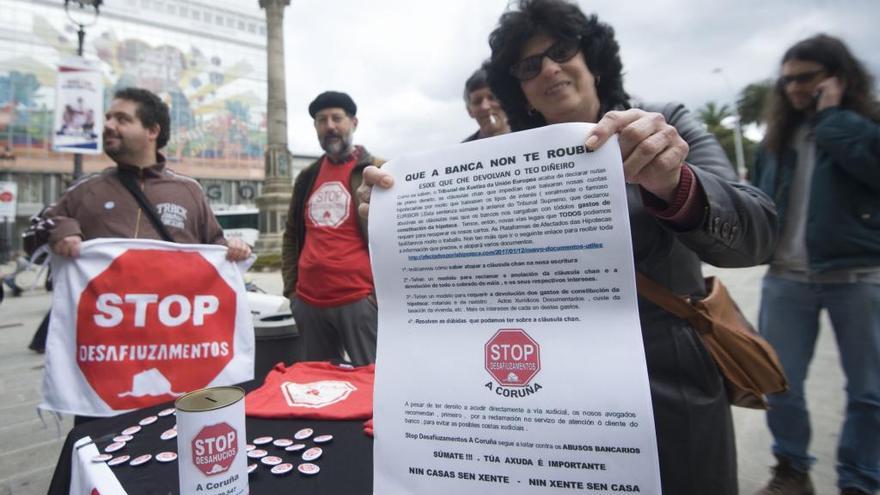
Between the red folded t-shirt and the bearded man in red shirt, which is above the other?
the bearded man in red shirt

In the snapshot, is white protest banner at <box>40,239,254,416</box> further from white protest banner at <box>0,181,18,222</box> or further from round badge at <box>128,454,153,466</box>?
white protest banner at <box>0,181,18,222</box>

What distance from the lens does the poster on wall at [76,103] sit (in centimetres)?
661

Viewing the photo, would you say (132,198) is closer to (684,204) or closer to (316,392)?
(316,392)

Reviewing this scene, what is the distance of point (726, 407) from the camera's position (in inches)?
38.9

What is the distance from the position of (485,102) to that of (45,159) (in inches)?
1626

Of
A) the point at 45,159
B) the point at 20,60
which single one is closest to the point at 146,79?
the point at 20,60

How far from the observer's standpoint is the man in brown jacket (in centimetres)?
196

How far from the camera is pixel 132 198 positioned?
2.07 metres

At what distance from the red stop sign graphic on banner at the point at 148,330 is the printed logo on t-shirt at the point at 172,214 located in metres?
0.29

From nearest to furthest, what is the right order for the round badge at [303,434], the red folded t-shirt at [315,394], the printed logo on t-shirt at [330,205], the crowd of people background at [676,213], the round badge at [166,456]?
the crowd of people background at [676,213], the round badge at [166,456], the round badge at [303,434], the red folded t-shirt at [315,394], the printed logo on t-shirt at [330,205]

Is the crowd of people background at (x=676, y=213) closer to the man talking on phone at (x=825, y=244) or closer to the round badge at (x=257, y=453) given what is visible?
the man talking on phone at (x=825, y=244)

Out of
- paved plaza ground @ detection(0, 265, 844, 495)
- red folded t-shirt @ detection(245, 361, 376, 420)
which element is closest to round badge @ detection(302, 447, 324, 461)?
red folded t-shirt @ detection(245, 361, 376, 420)

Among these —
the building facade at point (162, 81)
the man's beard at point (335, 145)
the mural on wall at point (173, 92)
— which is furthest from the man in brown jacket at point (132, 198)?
the mural on wall at point (173, 92)

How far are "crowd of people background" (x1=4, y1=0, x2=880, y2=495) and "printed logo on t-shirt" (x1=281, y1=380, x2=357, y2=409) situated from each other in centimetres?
58
